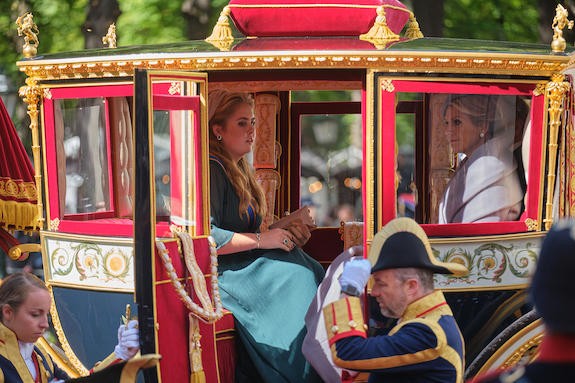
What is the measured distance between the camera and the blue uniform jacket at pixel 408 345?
249 centimetres

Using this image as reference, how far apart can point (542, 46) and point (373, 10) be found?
43.0 inches

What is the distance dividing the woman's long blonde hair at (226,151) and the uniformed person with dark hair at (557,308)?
9.54 ft

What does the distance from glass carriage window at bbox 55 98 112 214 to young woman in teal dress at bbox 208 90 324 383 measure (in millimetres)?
740

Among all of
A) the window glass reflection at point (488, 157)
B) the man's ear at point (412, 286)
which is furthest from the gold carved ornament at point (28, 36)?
the man's ear at point (412, 286)

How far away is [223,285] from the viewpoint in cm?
405

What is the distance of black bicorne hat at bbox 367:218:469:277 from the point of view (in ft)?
8.59

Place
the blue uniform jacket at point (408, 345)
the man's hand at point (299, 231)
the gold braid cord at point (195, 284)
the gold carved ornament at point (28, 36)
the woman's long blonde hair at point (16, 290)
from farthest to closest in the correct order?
the man's hand at point (299, 231)
the gold carved ornament at point (28, 36)
the gold braid cord at point (195, 284)
the woman's long blonde hair at point (16, 290)
the blue uniform jacket at point (408, 345)

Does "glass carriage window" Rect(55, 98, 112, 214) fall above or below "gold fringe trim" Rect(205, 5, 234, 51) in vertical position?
below

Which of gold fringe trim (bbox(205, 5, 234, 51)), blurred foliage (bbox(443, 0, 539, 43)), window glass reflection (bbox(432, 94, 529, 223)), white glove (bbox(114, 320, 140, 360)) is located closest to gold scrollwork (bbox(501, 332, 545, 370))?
window glass reflection (bbox(432, 94, 529, 223))

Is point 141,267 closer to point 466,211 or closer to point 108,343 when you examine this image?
point 108,343

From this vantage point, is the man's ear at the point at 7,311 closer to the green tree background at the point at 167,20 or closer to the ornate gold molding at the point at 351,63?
the ornate gold molding at the point at 351,63

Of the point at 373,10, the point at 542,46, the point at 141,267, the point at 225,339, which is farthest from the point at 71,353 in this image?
the point at 542,46

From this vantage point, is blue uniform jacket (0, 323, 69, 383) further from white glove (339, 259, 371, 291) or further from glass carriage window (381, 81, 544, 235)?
glass carriage window (381, 81, 544, 235)

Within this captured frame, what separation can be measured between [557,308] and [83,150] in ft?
11.5
